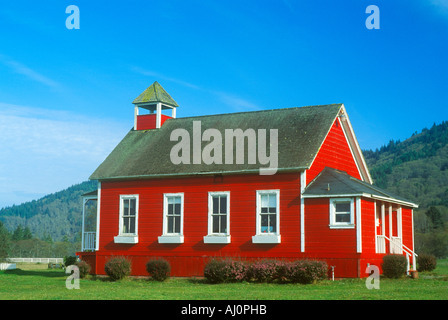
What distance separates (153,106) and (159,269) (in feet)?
35.2

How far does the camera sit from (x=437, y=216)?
272 feet

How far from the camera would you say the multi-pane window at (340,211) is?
82.0 ft

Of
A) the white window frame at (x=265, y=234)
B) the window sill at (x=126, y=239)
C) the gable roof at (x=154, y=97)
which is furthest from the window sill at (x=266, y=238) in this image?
the gable roof at (x=154, y=97)

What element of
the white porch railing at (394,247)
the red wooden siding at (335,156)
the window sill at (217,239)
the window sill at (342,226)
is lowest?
the white porch railing at (394,247)

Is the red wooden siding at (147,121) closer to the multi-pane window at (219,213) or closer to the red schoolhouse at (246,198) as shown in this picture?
the red schoolhouse at (246,198)

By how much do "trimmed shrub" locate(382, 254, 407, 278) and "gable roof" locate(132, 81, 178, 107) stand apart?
14.9 m

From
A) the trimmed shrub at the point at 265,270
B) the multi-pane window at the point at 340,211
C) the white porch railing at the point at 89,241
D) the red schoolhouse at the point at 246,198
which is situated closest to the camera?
the trimmed shrub at the point at 265,270

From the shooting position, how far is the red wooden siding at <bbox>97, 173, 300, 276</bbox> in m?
26.2

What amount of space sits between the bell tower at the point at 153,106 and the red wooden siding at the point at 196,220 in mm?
4463

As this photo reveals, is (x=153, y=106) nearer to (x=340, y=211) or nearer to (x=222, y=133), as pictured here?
(x=222, y=133)

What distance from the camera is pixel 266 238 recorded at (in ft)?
86.1

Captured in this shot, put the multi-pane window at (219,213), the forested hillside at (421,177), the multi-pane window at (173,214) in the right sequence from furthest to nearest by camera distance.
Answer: the forested hillside at (421,177), the multi-pane window at (173,214), the multi-pane window at (219,213)
